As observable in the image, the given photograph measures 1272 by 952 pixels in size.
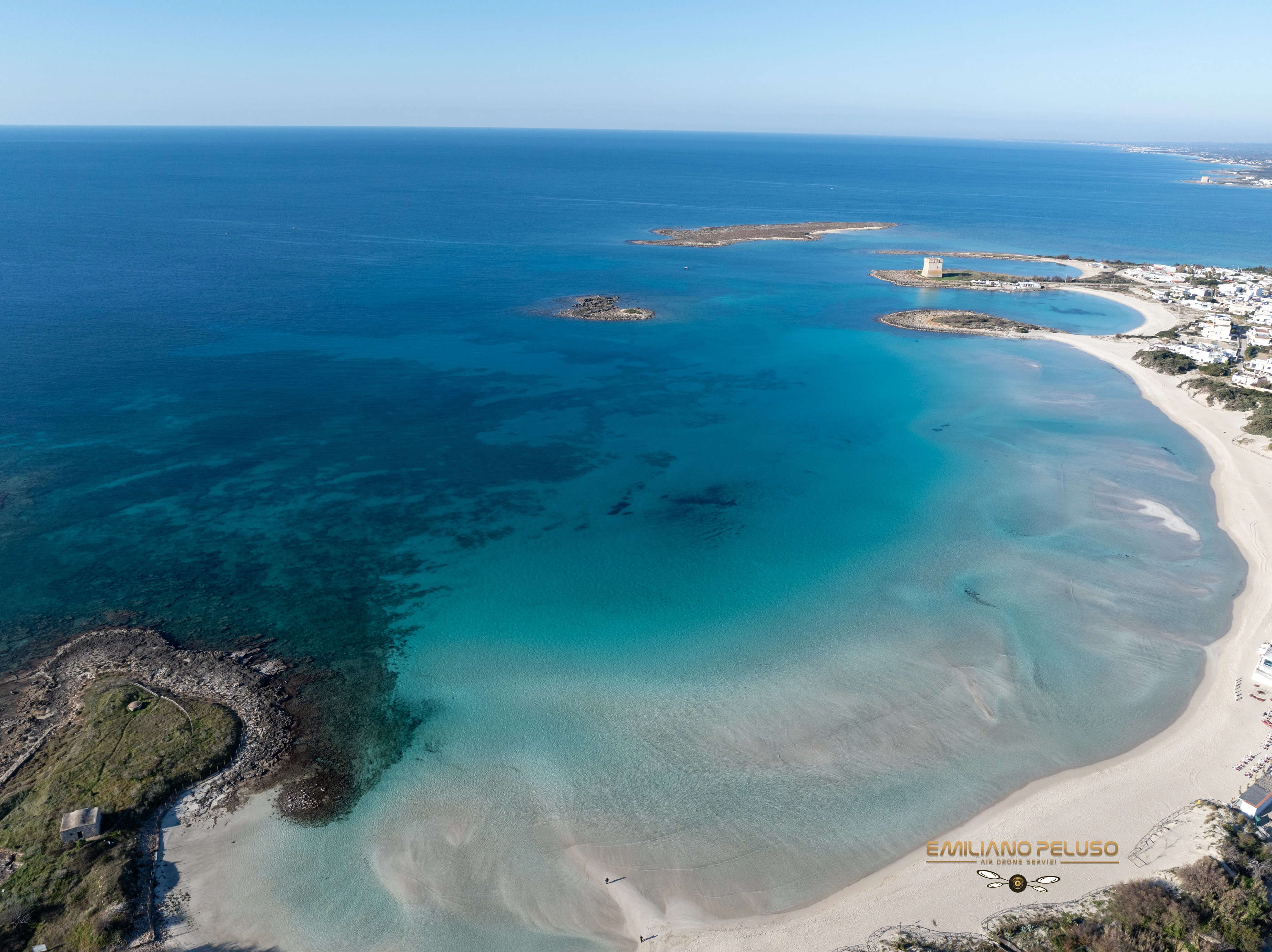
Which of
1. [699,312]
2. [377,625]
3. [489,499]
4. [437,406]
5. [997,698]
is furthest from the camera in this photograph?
[699,312]

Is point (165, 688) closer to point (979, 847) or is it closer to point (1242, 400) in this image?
point (979, 847)

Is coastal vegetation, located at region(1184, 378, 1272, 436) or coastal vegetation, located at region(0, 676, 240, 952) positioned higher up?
coastal vegetation, located at region(1184, 378, 1272, 436)

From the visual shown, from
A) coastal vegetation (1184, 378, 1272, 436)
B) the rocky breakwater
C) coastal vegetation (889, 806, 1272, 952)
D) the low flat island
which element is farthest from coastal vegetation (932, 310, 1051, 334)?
the rocky breakwater

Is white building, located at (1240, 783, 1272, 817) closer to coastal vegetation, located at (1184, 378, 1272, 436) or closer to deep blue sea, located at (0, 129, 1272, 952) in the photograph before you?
deep blue sea, located at (0, 129, 1272, 952)

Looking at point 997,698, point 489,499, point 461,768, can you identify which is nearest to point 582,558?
point 489,499

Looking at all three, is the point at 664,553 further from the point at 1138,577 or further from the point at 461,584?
the point at 1138,577

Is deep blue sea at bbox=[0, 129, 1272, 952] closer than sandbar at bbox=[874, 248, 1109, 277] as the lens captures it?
Yes
